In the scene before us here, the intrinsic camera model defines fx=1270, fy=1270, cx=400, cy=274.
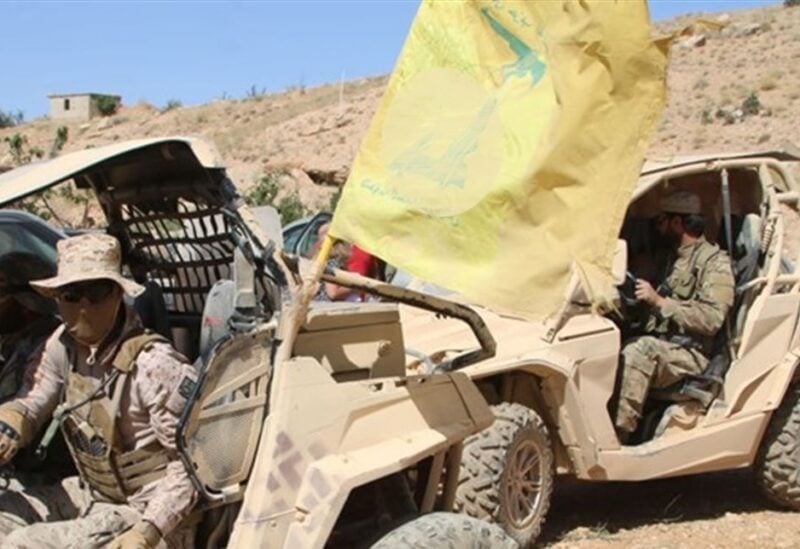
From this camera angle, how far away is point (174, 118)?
58656 mm

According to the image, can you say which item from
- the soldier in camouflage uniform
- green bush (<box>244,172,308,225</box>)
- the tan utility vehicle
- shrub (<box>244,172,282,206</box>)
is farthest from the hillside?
the soldier in camouflage uniform

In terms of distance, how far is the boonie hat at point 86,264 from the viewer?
13.1ft

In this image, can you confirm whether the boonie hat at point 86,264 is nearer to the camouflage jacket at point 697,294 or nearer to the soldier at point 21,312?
the soldier at point 21,312

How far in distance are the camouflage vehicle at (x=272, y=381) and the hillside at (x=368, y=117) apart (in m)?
26.9

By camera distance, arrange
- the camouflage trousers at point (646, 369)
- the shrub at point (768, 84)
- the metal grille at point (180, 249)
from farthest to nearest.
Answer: the shrub at point (768, 84) → the camouflage trousers at point (646, 369) → the metal grille at point (180, 249)

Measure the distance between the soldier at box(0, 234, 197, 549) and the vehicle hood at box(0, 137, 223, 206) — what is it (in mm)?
256

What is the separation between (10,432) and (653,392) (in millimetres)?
4395

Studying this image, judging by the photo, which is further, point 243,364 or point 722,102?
point 722,102

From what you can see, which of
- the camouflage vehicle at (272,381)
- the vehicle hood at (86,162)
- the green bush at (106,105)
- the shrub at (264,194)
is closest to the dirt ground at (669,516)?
the camouflage vehicle at (272,381)

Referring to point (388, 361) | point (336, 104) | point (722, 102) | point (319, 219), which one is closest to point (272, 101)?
point (336, 104)

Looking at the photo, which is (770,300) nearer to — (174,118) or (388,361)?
(388,361)

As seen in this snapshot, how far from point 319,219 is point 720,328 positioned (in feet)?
10.7

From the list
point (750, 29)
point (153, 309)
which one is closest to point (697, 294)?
point (153, 309)

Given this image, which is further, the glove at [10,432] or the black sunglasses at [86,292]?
the glove at [10,432]
